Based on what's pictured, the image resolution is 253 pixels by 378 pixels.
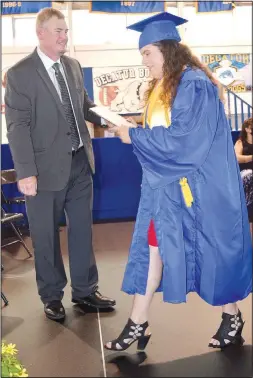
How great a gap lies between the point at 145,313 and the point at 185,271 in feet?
1.00

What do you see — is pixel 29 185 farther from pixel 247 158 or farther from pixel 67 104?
pixel 247 158

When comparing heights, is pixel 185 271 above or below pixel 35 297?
above

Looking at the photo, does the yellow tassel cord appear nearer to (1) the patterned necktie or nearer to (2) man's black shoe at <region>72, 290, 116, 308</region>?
(1) the patterned necktie

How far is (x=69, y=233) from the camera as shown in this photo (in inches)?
124

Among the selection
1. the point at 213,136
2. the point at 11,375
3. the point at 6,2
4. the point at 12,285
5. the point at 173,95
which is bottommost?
the point at 12,285

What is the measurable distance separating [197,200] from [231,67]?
7.66 m

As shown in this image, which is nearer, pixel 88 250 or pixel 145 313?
pixel 145 313

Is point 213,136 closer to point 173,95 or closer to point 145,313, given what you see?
point 173,95

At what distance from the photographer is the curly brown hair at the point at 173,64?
2191 mm

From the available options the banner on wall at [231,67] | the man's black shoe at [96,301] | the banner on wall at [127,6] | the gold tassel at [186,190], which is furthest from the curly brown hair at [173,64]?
the banner on wall at [231,67]

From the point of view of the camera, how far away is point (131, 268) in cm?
251

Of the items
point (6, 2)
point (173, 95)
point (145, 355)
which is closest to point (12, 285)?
point (145, 355)

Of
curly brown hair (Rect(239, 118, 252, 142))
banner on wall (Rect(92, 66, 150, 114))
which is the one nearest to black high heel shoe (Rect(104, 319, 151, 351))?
curly brown hair (Rect(239, 118, 252, 142))

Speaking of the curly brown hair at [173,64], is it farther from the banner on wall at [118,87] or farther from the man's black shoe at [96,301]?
the banner on wall at [118,87]
